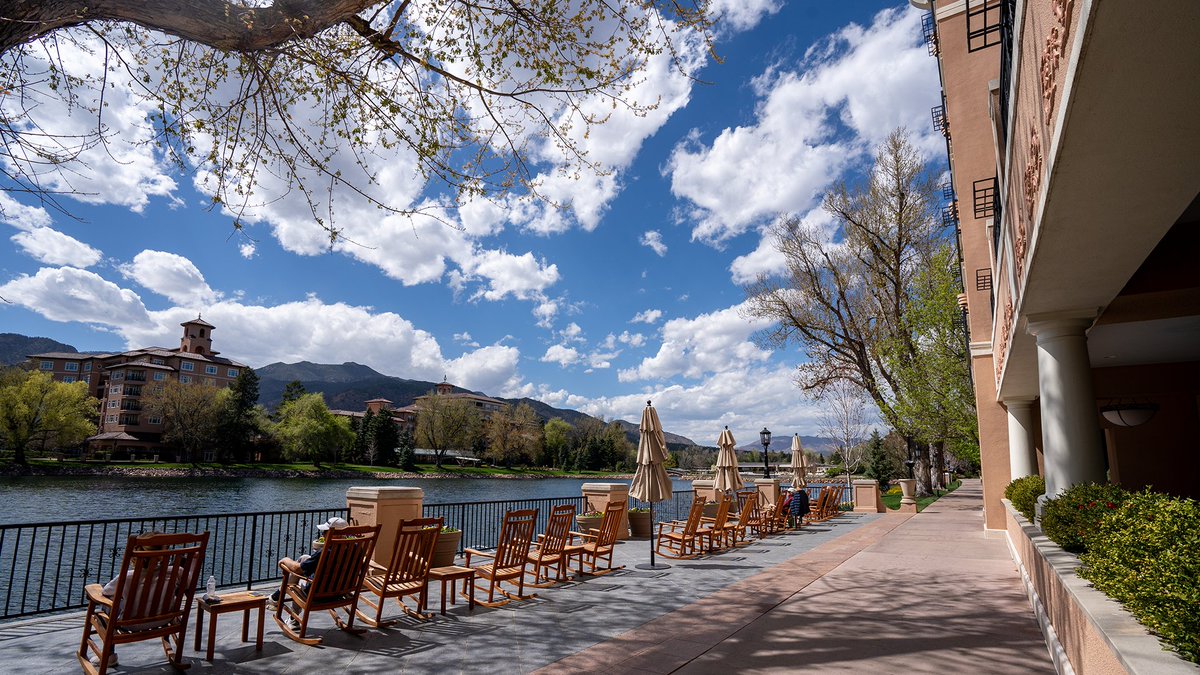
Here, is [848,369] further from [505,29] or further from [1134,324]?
[505,29]

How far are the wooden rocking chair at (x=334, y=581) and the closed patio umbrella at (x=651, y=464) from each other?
6.10m

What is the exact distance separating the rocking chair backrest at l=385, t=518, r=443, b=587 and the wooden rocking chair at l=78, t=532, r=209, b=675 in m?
1.83

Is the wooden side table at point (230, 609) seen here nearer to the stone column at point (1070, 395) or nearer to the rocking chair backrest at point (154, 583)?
the rocking chair backrest at point (154, 583)

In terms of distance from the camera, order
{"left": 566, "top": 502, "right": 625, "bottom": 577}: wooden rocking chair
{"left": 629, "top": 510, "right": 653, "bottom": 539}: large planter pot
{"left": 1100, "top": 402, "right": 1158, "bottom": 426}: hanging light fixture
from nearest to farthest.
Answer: {"left": 566, "top": 502, "right": 625, "bottom": 577}: wooden rocking chair → {"left": 1100, "top": 402, "right": 1158, "bottom": 426}: hanging light fixture → {"left": 629, "top": 510, "right": 653, "bottom": 539}: large planter pot

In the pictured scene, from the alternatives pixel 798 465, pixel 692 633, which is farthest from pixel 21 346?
pixel 692 633

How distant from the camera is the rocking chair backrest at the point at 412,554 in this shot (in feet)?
20.4

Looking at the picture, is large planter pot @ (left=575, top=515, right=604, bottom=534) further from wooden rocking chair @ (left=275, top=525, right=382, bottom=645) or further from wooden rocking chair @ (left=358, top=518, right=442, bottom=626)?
wooden rocking chair @ (left=275, top=525, right=382, bottom=645)

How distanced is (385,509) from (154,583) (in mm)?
3620

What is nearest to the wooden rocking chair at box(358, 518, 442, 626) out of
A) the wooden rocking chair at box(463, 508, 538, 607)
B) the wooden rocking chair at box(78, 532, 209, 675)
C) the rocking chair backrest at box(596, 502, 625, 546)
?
the wooden rocking chair at box(463, 508, 538, 607)

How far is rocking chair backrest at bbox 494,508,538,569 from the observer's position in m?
7.34

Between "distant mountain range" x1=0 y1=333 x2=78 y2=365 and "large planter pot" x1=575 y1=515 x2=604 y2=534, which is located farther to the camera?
"distant mountain range" x1=0 y1=333 x2=78 y2=365

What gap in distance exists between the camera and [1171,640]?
8.80ft

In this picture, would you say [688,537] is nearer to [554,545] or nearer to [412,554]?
[554,545]

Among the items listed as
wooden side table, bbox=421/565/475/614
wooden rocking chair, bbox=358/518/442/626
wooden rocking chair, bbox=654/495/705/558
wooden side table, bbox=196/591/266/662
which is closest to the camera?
wooden side table, bbox=196/591/266/662
